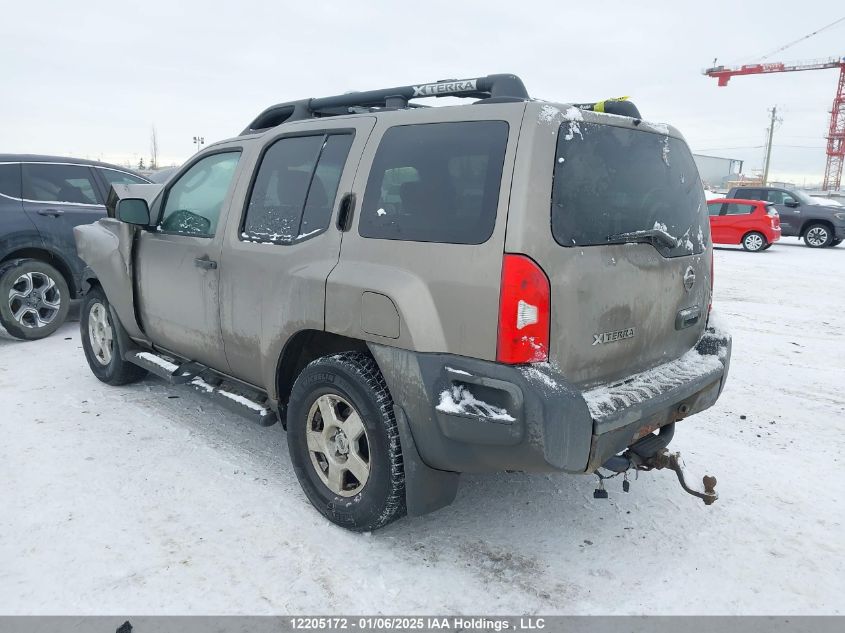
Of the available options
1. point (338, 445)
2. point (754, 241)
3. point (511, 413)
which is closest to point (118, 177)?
point (338, 445)

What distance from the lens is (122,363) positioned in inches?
187

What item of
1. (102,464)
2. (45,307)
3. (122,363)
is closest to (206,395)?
(102,464)

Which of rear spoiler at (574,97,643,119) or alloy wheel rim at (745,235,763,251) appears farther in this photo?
alloy wheel rim at (745,235,763,251)

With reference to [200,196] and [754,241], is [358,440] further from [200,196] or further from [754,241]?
[754,241]

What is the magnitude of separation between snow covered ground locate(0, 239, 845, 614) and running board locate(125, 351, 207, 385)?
38 centimetres

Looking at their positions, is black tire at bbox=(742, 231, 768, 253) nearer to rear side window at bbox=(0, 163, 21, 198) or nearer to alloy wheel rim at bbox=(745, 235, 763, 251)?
alloy wheel rim at bbox=(745, 235, 763, 251)

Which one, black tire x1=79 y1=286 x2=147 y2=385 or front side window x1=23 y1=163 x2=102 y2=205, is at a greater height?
front side window x1=23 y1=163 x2=102 y2=205

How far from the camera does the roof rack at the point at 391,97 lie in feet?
9.18

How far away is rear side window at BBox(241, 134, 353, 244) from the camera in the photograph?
3.03 m

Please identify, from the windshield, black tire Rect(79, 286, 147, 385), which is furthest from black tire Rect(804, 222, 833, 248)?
black tire Rect(79, 286, 147, 385)

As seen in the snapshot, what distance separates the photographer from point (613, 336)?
258cm
